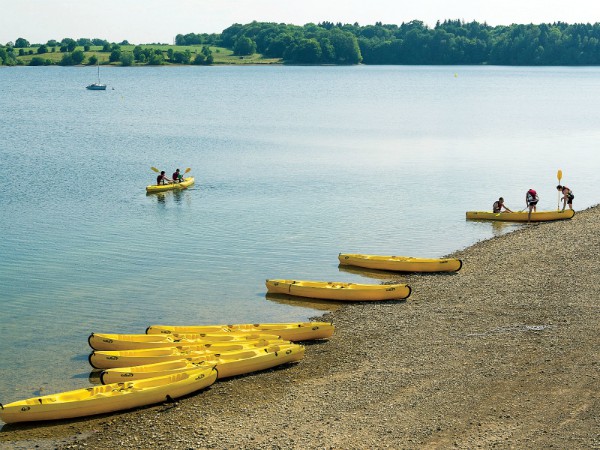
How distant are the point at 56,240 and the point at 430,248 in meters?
19.1

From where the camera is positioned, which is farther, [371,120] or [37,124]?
[371,120]

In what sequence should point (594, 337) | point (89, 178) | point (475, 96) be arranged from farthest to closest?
point (475, 96) → point (89, 178) → point (594, 337)

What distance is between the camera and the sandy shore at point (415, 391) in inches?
792

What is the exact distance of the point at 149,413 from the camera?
22.2 meters

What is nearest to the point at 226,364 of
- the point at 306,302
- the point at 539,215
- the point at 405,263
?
the point at 306,302

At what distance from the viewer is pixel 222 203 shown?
52344 mm

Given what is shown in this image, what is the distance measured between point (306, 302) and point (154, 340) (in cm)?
806

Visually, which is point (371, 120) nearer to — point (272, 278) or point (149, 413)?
point (272, 278)

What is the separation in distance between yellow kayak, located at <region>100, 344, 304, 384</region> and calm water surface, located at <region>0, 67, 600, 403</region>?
198cm

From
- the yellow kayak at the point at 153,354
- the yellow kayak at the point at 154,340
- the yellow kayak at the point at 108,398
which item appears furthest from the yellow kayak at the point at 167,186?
the yellow kayak at the point at 108,398

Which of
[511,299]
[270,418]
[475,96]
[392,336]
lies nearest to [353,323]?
[392,336]

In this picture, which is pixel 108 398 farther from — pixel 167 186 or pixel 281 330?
pixel 167 186

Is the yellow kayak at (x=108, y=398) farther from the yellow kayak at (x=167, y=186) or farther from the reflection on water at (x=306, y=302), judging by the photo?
the yellow kayak at (x=167, y=186)

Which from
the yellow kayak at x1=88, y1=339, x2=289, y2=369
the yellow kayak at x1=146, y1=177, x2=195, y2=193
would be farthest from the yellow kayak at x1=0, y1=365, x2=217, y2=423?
the yellow kayak at x1=146, y1=177, x2=195, y2=193
